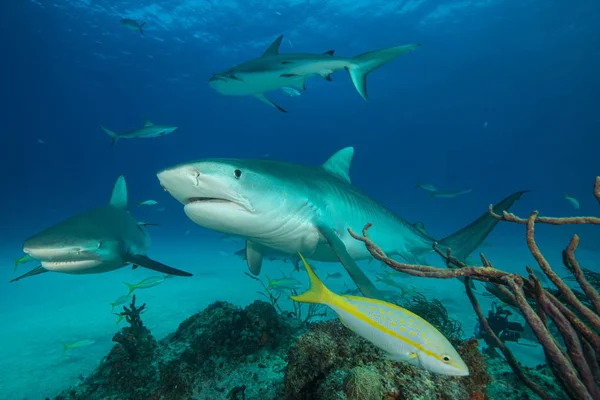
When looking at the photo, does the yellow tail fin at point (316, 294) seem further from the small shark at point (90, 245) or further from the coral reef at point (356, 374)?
the small shark at point (90, 245)

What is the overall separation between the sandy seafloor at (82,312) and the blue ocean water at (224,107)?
11 cm

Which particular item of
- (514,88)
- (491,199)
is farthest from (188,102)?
(491,199)

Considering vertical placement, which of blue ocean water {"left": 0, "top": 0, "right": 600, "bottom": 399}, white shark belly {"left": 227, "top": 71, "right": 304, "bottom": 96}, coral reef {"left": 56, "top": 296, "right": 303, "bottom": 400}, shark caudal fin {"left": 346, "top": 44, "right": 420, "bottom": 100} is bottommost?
coral reef {"left": 56, "top": 296, "right": 303, "bottom": 400}

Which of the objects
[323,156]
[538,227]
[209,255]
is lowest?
[538,227]

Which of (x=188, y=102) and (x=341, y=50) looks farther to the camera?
(x=188, y=102)

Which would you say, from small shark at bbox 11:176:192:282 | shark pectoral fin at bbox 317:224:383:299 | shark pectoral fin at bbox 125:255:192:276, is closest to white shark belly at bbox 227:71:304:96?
shark pectoral fin at bbox 317:224:383:299

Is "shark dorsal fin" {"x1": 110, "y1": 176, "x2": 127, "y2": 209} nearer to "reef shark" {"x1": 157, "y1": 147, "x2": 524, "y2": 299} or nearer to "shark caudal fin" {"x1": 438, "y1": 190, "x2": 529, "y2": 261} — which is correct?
"reef shark" {"x1": 157, "y1": 147, "x2": 524, "y2": 299}

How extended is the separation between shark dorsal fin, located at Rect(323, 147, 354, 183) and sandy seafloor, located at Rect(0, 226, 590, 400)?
6310mm

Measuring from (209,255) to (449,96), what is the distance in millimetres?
49551

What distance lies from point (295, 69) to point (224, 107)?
61.6 metres

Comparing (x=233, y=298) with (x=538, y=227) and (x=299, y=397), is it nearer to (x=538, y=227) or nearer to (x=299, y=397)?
(x=299, y=397)

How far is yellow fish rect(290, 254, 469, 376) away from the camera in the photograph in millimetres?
1386

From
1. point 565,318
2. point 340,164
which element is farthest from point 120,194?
point 565,318

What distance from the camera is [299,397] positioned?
6.68 feet
